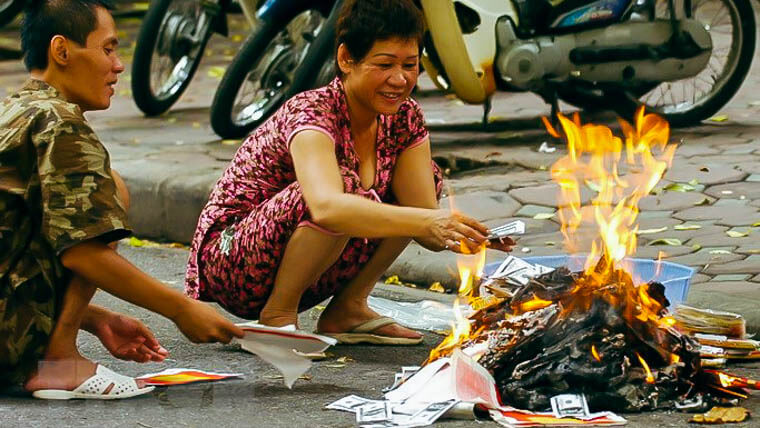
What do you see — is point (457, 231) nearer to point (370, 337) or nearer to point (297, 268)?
point (297, 268)

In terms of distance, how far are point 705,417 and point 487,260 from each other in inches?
71.0

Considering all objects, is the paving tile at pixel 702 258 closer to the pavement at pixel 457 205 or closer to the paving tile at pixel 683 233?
the pavement at pixel 457 205

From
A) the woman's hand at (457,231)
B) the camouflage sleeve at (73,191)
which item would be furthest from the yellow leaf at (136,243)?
the woman's hand at (457,231)

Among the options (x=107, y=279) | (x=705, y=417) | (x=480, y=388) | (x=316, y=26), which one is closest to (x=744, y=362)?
(x=705, y=417)

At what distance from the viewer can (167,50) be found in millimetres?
8945

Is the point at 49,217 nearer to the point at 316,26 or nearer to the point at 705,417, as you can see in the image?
the point at 705,417

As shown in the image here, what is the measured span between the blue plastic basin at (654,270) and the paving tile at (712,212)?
3.45 ft

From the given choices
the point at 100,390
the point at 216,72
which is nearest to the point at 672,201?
the point at 100,390

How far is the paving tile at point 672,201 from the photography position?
608cm

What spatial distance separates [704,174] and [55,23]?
11.6 feet

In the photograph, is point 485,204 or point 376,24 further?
point 485,204

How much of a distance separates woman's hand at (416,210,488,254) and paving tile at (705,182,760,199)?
263cm

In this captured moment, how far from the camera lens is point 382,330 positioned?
15.3 feet

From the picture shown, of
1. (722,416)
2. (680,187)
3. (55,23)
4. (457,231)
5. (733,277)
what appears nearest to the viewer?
(722,416)
